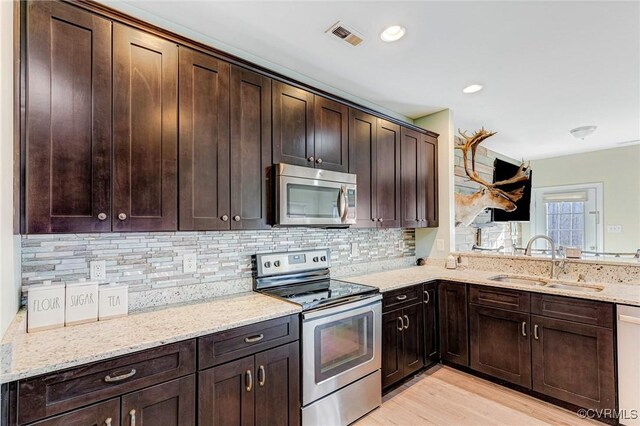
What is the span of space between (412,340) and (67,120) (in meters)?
2.88

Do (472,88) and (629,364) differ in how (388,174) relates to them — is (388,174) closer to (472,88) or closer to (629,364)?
(472,88)

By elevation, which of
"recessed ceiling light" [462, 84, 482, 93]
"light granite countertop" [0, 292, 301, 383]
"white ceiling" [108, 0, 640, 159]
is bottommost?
"light granite countertop" [0, 292, 301, 383]

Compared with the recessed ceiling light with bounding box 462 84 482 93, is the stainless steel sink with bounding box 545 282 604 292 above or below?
below

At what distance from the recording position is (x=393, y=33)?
82.3 inches

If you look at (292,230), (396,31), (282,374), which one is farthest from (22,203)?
(396,31)

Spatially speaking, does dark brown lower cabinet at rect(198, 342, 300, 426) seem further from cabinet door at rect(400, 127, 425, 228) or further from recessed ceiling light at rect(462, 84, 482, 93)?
recessed ceiling light at rect(462, 84, 482, 93)

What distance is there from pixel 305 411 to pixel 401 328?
3.68ft

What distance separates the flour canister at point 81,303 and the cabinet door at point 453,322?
2.81 meters

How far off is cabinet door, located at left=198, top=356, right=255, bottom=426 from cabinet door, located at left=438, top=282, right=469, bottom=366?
2.09 metres

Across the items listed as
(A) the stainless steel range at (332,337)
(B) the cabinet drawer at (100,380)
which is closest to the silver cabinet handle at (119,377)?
(B) the cabinet drawer at (100,380)

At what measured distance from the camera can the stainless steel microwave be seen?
2127 millimetres

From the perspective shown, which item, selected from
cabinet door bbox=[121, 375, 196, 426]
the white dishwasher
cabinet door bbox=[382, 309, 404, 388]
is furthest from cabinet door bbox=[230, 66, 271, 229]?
the white dishwasher

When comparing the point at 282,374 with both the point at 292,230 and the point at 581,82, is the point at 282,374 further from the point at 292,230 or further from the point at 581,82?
the point at 581,82

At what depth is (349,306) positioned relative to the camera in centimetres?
213
